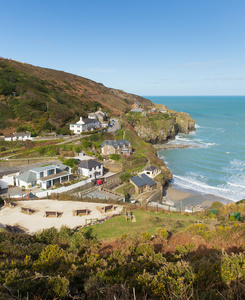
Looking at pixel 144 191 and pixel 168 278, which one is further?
pixel 144 191

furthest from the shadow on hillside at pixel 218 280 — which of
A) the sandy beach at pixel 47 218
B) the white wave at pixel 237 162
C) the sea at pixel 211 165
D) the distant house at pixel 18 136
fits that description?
the white wave at pixel 237 162

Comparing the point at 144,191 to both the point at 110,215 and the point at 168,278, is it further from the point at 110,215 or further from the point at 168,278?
the point at 168,278

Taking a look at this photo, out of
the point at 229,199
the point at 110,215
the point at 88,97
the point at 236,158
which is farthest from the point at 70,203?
the point at 88,97

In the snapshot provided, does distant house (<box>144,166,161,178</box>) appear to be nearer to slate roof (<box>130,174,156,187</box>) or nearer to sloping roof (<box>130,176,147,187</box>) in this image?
slate roof (<box>130,174,156,187</box>)

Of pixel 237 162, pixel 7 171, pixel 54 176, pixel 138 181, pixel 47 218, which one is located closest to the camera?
pixel 47 218

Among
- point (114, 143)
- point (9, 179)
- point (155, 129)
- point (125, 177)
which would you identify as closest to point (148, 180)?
point (125, 177)

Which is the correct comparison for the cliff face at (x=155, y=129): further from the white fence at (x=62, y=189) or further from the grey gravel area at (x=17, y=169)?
the white fence at (x=62, y=189)

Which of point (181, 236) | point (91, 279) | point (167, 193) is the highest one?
point (91, 279)

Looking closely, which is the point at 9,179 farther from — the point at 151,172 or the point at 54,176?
the point at 151,172

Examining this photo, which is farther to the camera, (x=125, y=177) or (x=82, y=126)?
(x=82, y=126)
